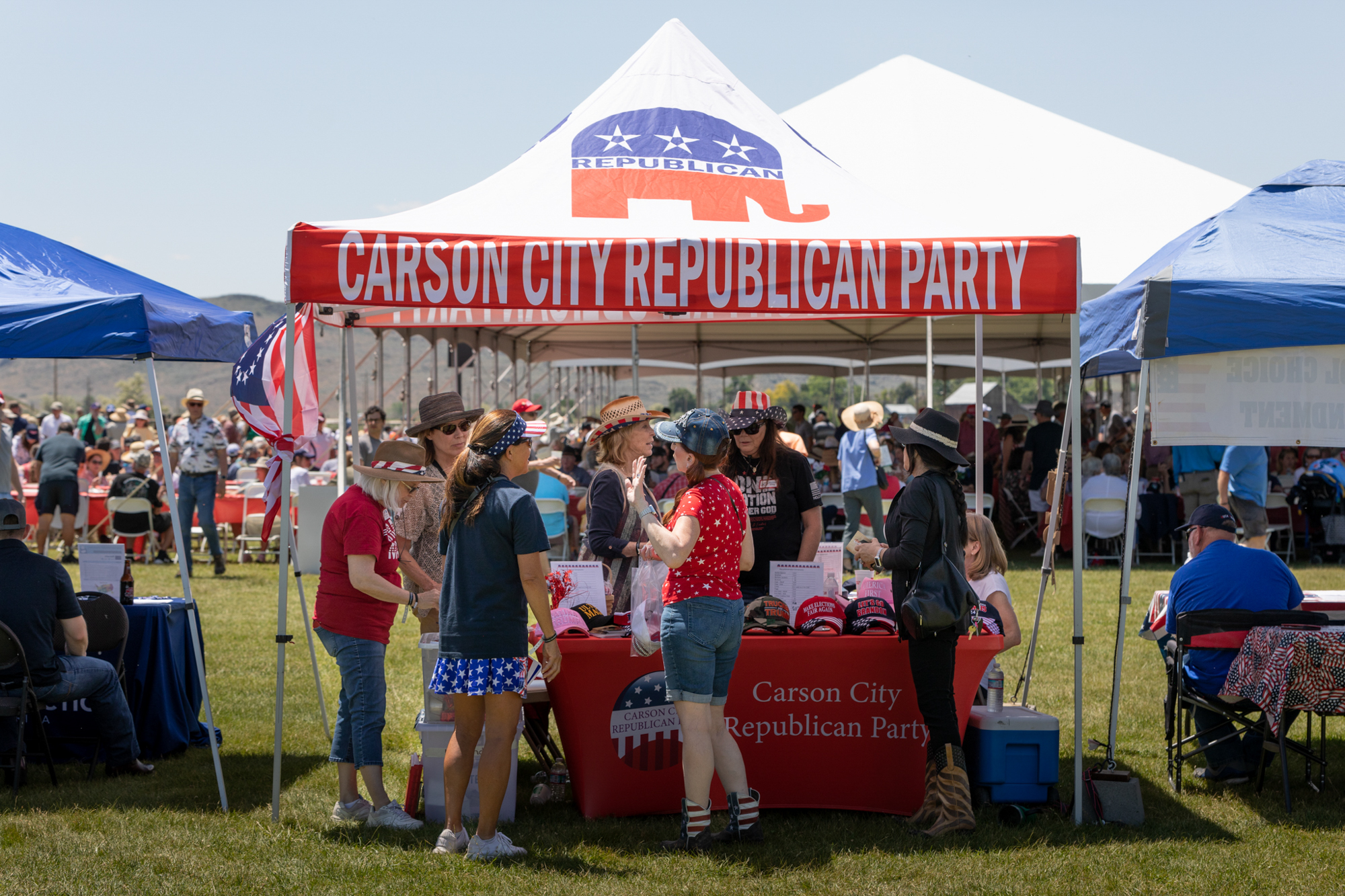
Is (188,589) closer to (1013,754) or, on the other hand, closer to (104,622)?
(104,622)

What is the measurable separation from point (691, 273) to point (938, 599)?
5.05 feet

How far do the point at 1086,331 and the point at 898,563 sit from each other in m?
1.90

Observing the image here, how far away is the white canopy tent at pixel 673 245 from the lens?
446 centimetres

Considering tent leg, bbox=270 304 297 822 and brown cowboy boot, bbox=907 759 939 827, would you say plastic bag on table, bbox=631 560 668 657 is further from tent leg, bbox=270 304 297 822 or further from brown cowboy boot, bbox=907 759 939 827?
tent leg, bbox=270 304 297 822

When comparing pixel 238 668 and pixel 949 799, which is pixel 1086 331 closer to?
pixel 949 799

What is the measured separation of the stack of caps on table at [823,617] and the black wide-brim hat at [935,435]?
67cm

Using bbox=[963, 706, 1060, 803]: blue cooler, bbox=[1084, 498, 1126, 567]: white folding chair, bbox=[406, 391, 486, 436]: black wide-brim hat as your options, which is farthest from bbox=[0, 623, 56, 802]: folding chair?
bbox=[1084, 498, 1126, 567]: white folding chair

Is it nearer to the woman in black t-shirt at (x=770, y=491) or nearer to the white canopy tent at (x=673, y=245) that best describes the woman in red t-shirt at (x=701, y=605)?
the white canopy tent at (x=673, y=245)

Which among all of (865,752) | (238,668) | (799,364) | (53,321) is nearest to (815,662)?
(865,752)

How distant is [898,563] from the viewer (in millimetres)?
4250

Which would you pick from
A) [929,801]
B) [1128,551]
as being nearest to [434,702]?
[929,801]

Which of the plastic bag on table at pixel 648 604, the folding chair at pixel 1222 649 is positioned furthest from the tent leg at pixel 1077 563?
the plastic bag on table at pixel 648 604

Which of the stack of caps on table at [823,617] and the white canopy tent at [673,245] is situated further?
the stack of caps on table at [823,617]

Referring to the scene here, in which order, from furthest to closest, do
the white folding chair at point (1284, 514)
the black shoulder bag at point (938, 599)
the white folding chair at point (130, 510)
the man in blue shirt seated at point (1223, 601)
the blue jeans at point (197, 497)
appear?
1. the white folding chair at point (1284, 514)
2. the white folding chair at point (130, 510)
3. the blue jeans at point (197, 497)
4. the man in blue shirt seated at point (1223, 601)
5. the black shoulder bag at point (938, 599)
